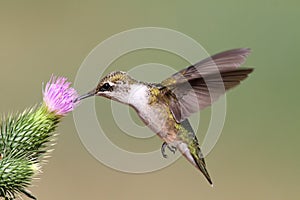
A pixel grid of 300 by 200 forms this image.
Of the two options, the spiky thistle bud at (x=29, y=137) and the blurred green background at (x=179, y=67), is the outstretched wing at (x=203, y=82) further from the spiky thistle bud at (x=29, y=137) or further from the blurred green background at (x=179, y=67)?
the blurred green background at (x=179, y=67)

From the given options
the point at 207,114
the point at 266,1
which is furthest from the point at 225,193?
the point at 266,1

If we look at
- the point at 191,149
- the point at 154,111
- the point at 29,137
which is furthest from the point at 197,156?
the point at 29,137

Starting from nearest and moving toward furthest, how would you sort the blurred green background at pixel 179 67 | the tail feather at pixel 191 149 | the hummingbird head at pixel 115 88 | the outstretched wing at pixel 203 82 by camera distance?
the hummingbird head at pixel 115 88, the outstretched wing at pixel 203 82, the tail feather at pixel 191 149, the blurred green background at pixel 179 67

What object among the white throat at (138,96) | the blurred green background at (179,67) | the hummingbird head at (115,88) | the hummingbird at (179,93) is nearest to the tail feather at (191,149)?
the hummingbird at (179,93)

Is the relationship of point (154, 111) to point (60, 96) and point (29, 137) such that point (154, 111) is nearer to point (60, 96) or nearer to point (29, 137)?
point (60, 96)

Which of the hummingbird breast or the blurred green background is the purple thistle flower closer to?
the hummingbird breast

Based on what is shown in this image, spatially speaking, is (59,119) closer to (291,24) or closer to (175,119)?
(175,119)

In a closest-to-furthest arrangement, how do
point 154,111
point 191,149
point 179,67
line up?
point 154,111, point 191,149, point 179,67

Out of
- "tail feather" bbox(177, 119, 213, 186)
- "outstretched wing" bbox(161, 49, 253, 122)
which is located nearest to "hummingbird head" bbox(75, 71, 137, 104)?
"outstretched wing" bbox(161, 49, 253, 122)
